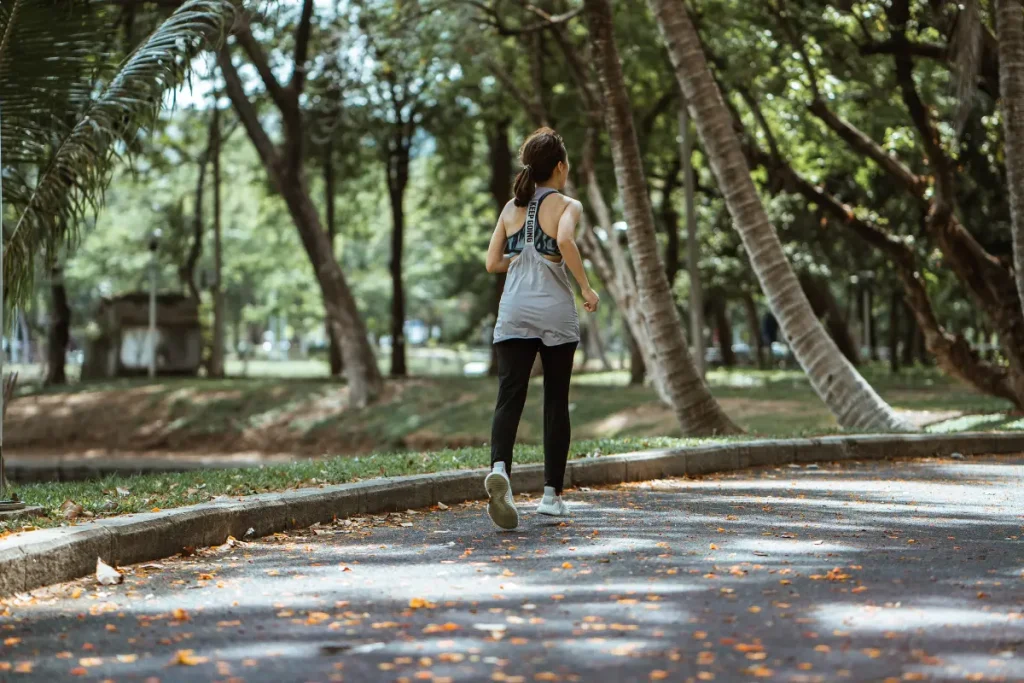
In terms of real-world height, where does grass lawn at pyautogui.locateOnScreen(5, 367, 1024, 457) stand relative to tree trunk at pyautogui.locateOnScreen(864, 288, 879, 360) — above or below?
below

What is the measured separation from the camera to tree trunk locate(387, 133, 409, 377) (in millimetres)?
35500

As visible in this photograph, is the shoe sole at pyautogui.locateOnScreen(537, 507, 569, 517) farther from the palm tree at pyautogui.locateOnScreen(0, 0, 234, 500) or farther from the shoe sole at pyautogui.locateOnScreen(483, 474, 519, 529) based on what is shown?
the palm tree at pyautogui.locateOnScreen(0, 0, 234, 500)

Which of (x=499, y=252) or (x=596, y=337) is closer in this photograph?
(x=499, y=252)

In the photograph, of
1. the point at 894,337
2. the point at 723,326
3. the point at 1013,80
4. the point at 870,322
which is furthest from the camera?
the point at 870,322

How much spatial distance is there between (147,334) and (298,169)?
1397cm

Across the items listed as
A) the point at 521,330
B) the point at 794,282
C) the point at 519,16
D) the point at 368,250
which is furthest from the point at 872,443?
the point at 368,250

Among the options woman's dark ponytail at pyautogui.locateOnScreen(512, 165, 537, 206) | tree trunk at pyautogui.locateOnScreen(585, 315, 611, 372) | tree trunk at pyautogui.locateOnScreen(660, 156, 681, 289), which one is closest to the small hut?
tree trunk at pyautogui.locateOnScreen(660, 156, 681, 289)

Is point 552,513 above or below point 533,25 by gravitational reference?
below

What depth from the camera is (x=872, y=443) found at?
13.1 metres

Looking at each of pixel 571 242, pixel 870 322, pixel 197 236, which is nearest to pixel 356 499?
pixel 571 242

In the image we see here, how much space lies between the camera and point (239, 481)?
30.4 ft

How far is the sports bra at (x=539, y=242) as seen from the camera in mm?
7762

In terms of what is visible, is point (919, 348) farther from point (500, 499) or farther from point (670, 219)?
point (500, 499)

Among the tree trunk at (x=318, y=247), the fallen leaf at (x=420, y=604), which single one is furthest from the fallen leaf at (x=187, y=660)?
the tree trunk at (x=318, y=247)
